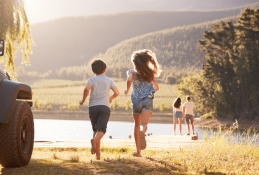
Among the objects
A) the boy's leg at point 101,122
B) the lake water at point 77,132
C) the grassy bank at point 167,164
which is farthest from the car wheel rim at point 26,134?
the lake water at point 77,132

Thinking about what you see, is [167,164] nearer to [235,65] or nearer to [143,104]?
[143,104]

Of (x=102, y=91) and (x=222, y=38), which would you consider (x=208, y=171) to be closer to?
(x=102, y=91)

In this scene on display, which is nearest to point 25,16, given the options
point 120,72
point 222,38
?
point 222,38

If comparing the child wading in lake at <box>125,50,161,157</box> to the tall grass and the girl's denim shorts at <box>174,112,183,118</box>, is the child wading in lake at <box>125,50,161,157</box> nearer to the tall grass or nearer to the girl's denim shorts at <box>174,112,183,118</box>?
the tall grass

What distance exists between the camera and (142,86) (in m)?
5.94

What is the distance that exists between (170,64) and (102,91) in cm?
18169

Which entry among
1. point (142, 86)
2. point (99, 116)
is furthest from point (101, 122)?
point (142, 86)

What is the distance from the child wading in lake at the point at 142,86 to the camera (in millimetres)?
5855

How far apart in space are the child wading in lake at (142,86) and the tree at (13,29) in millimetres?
5376

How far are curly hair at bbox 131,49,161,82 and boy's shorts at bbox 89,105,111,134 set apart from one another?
0.94 meters

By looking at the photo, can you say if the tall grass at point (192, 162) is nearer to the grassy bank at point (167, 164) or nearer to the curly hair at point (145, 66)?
the grassy bank at point (167, 164)

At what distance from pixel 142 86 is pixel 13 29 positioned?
229 inches

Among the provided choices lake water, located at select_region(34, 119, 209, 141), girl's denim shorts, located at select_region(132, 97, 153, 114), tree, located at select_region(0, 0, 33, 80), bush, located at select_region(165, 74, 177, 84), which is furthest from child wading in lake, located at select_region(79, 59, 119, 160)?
bush, located at select_region(165, 74, 177, 84)

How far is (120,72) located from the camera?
16262 centimetres
